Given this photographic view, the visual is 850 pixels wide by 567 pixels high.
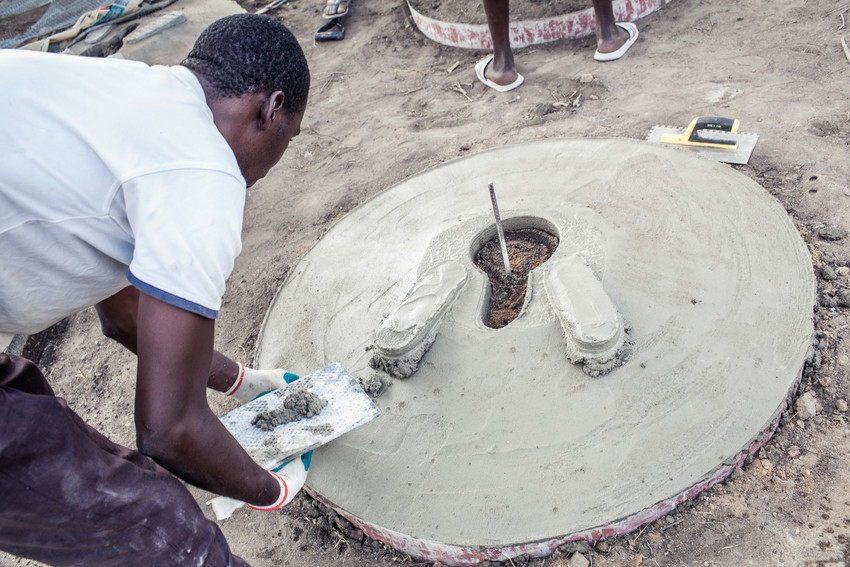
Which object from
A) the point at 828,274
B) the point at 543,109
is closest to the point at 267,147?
the point at 828,274

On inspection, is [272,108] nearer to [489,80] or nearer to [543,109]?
[543,109]

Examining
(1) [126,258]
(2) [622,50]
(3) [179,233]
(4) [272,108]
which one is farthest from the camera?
(2) [622,50]

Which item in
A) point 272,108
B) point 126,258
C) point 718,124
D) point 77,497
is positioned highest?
point 272,108

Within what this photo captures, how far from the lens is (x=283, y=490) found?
1.59 m

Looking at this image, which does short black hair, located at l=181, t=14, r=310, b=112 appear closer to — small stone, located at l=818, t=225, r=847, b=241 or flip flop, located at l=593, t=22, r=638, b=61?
small stone, located at l=818, t=225, r=847, b=241

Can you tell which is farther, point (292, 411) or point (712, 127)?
point (712, 127)

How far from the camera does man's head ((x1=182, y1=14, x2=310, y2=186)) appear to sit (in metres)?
1.30

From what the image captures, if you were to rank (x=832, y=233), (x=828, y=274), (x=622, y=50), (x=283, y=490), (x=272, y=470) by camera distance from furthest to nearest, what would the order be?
1. (x=622, y=50)
2. (x=832, y=233)
3. (x=828, y=274)
4. (x=272, y=470)
5. (x=283, y=490)

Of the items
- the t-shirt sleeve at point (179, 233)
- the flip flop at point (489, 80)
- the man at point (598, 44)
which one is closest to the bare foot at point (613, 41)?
the man at point (598, 44)

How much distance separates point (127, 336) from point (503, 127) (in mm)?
2241

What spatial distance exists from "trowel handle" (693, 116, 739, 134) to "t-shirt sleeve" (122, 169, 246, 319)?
231 cm

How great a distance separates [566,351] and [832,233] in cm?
124

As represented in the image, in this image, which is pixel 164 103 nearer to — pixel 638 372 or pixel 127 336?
pixel 127 336

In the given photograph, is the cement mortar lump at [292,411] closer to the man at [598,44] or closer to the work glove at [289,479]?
the work glove at [289,479]
